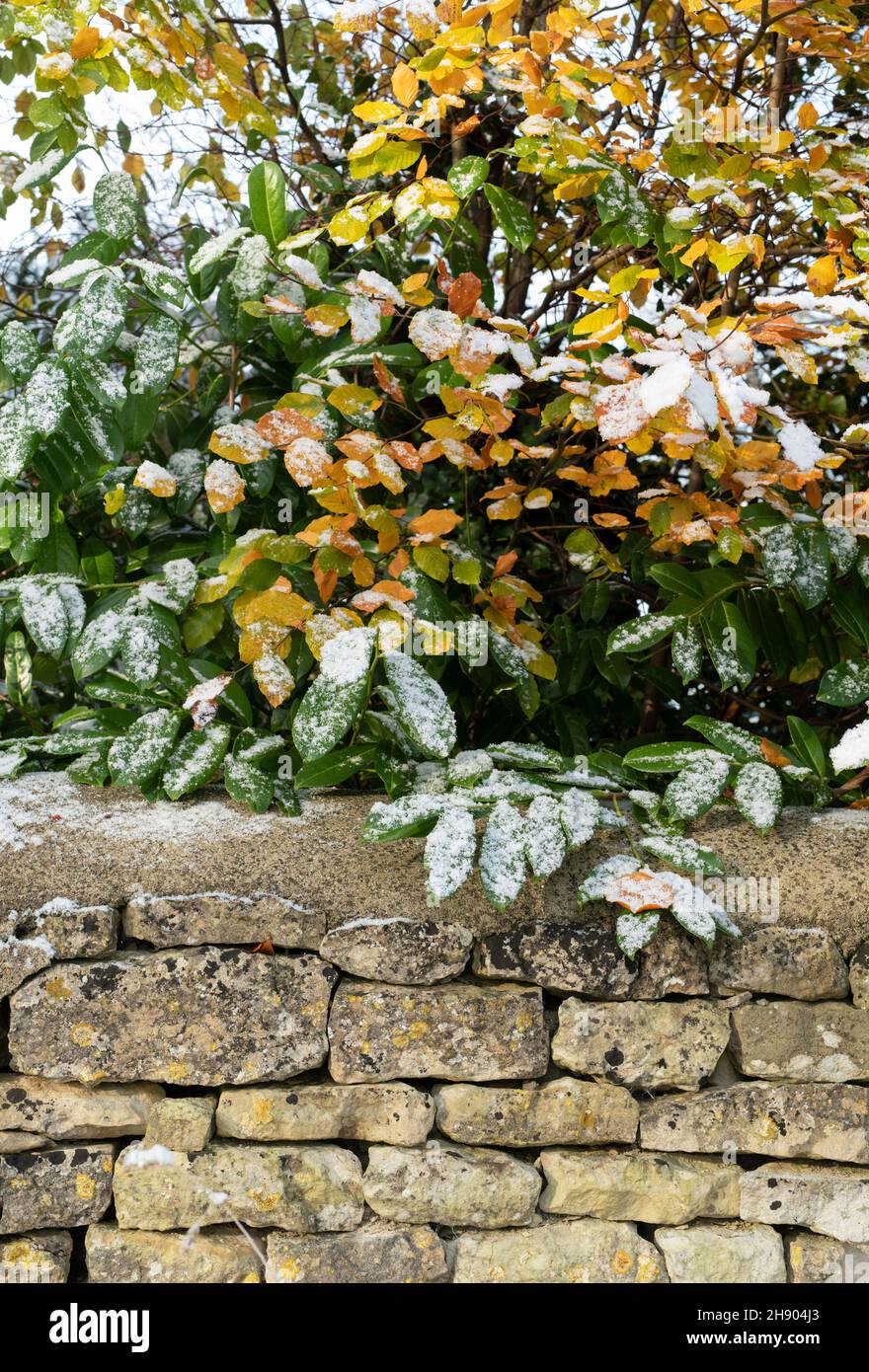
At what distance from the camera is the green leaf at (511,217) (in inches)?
58.3

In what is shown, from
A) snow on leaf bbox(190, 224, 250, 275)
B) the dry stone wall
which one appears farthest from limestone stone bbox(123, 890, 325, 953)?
snow on leaf bbox(190, 224, 250, 275)

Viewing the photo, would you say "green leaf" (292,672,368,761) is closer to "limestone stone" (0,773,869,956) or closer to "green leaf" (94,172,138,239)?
"limestone stone" (0,773,869,956)

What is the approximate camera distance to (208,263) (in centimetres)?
150

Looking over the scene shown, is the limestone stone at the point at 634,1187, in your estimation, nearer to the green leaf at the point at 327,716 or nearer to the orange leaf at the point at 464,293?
the green leaf at the point at 327,716

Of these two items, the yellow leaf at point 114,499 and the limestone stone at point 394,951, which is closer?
the limestone stone at point 394,951

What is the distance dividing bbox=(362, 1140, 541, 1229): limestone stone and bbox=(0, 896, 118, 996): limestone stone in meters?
0.43

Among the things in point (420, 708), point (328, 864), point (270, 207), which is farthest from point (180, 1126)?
point (270, 207)

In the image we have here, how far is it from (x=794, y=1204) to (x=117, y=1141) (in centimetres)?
80

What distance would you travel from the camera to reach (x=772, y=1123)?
4.31ft

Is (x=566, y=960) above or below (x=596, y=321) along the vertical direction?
below

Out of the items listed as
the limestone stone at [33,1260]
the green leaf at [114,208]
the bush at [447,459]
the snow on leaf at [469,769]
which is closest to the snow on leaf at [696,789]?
the bush at [447,459]

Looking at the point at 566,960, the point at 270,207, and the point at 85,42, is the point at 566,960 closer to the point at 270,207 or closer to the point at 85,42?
the point at 270,207

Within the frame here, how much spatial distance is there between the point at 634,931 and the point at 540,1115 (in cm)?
25

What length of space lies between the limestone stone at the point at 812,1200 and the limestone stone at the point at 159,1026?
551 mm
